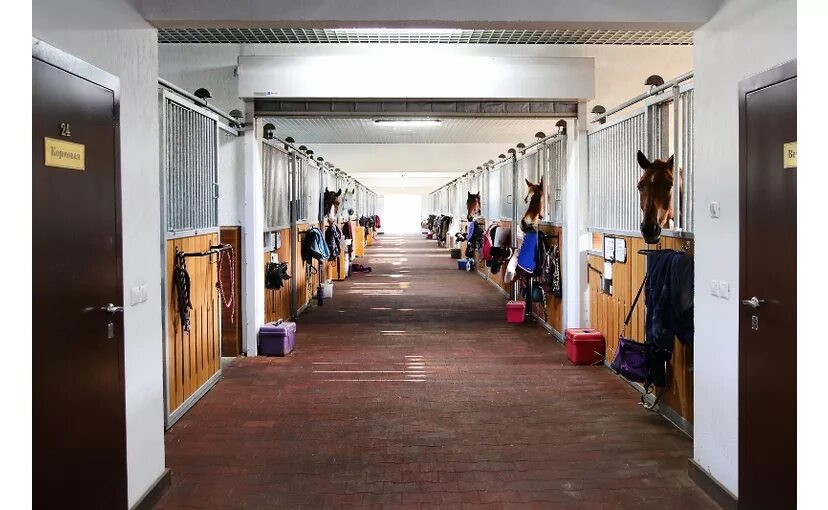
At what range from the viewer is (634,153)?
17.2 ft

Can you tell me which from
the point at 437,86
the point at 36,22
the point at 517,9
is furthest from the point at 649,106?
the point at 36,22

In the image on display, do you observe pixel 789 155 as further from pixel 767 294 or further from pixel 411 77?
pixel 411 77

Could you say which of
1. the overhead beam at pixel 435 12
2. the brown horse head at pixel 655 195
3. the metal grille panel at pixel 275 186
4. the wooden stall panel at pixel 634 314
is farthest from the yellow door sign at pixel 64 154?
the metal grille panel at pixel 275 186

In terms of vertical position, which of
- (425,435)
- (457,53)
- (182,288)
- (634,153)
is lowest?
(425,435)

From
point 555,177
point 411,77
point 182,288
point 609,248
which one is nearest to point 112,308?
point 182,288

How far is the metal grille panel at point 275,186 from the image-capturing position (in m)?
7.24

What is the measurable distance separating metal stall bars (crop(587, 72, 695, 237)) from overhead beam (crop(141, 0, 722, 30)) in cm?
95

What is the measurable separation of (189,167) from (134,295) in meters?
1.90

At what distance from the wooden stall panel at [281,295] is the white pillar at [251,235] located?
0.53 meters

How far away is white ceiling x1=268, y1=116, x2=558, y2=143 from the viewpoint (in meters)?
8.52

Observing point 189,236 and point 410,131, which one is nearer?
point 189,236

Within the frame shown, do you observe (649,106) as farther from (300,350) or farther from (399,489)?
(300,350)

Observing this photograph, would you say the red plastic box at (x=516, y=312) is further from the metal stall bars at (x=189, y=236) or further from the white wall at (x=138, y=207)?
the white wall at (x=138, y=207)

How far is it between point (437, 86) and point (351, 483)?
13.6 feet
